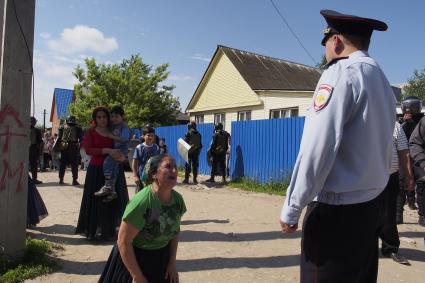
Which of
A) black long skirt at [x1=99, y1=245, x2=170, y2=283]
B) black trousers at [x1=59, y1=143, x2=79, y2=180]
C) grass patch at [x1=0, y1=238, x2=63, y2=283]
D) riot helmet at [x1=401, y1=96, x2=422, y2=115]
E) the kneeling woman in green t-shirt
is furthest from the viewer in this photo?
black trousers at [x1=59, y1=143, x2=79, y2=180]

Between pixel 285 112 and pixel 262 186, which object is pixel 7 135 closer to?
pixel 262 186

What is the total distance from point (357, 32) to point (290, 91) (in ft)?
52.5

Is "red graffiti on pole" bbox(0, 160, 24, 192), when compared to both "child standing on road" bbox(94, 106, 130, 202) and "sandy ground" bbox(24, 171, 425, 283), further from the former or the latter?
"child standing on road" bbox(94, 106, 130, 202)

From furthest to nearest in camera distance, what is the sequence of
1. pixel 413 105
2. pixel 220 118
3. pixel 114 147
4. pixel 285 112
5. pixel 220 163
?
pixel 220 118 → pixel 285 112 → pixel 220 163 → pixel 413 105 → pixel 114 147

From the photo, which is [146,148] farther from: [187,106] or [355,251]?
[187,106]

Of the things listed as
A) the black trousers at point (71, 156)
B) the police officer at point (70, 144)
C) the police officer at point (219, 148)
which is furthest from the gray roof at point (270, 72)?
the black trousers at point (71, 156)

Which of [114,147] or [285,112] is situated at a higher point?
[285,112]

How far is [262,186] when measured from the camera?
40.5ft

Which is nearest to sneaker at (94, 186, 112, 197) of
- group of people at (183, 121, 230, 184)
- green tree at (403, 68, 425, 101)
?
group of people at (183, 121, 230, 184)

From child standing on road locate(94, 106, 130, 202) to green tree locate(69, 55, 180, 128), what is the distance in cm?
1970

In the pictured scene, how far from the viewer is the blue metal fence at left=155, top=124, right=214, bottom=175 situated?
16188mm

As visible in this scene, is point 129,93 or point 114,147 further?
point 129,93

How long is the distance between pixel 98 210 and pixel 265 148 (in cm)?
757

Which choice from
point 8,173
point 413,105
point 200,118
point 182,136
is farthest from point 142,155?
point 200,118
